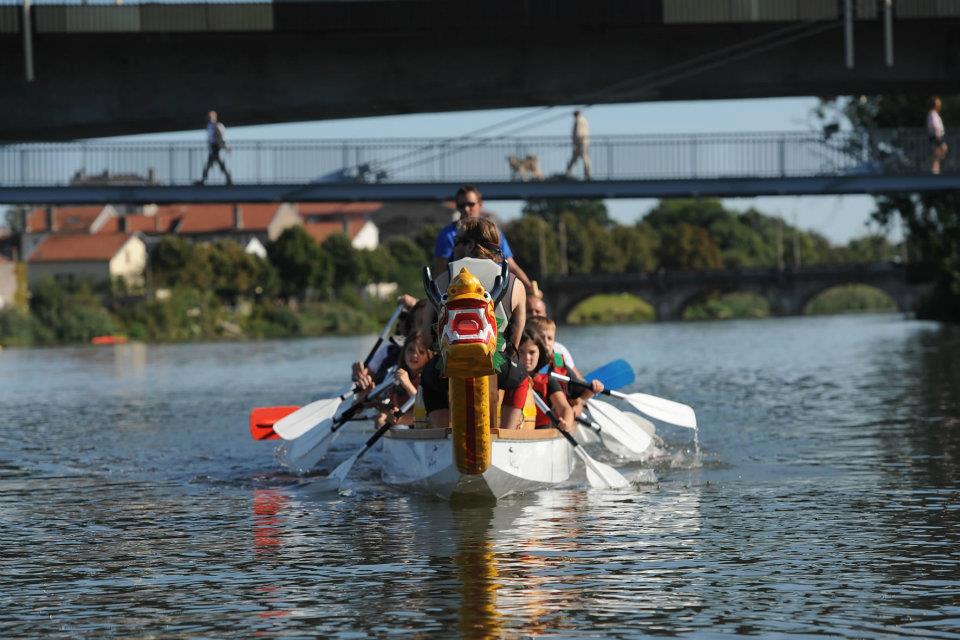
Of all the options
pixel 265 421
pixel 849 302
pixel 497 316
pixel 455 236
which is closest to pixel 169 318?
pixel 849 302

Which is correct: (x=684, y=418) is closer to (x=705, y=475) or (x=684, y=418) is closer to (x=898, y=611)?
(x=705, y=475)

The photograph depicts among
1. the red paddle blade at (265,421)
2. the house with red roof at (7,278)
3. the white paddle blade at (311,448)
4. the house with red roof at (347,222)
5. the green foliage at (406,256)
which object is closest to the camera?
the white paddle blade at (311,448)

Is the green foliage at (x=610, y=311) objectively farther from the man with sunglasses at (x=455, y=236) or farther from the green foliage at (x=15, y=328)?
the man with sunglasses at (x=455, y=236)

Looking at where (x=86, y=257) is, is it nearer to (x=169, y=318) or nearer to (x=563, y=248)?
(x=563, y=248)

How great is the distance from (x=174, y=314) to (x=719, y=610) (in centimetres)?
8692

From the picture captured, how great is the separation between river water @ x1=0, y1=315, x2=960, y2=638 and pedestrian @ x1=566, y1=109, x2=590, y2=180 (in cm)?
1477

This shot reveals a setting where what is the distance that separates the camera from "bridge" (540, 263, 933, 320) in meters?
122

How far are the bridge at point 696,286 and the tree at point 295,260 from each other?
1638 centimetres

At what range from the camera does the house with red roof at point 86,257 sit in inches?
5133

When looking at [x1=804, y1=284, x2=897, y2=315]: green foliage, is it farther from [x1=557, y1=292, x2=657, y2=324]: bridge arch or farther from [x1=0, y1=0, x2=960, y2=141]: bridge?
[x1=0, y1=0, x2=960, y2=141]: bridge

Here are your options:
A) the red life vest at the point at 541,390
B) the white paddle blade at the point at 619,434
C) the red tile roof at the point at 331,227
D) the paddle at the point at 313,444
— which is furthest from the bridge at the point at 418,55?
the red tile roof at the point at 331,227

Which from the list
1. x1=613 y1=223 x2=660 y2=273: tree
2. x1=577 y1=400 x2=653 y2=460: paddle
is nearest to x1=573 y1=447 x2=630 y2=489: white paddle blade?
x1=577 y1=400 x2=653 y2=460: paddle

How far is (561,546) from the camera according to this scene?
10.7m

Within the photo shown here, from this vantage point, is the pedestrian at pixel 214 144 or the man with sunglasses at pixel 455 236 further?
the pedestrian at pixel 214 144
